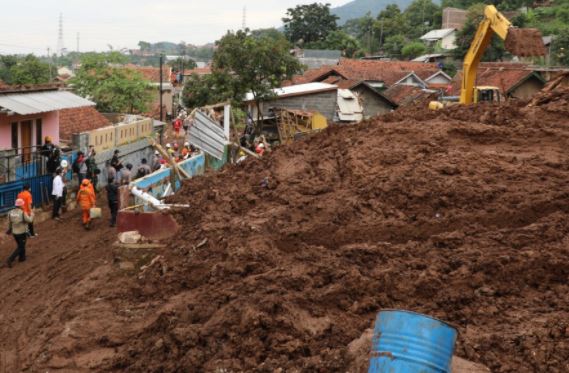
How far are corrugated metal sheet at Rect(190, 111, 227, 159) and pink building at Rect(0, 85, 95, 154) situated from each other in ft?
13.7

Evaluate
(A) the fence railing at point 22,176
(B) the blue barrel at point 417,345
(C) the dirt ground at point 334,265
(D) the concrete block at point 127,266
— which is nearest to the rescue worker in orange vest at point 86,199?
(C) the dirt ground at point 334,265

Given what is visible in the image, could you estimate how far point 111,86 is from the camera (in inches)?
1496

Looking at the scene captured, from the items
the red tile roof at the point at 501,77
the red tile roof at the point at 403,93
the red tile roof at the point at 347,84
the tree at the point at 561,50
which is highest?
the tree at the point at 561,50

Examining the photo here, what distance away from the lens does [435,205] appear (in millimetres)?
11164

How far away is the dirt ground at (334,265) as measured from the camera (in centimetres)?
762

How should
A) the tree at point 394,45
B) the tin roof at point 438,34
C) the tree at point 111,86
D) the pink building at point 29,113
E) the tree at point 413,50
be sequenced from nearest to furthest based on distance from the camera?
the pink building at point 29,113 → the tree at point 111,86 → the tree at point 413,50 → the tin roof at point 438,34 → the tree at point 394,45

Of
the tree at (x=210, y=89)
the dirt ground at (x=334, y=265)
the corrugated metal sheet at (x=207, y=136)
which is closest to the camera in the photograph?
the dirt ground at (x=334, y=265)

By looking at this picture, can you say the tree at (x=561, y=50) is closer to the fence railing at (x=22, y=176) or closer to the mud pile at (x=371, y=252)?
the mud pile at (x=371, y=252)

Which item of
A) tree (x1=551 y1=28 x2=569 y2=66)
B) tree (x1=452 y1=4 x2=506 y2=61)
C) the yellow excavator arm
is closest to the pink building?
the yellow excavator arm

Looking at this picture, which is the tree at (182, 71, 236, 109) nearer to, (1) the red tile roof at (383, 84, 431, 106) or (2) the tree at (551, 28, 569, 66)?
(1) the red tile roof at (383, 84, 431, 106)

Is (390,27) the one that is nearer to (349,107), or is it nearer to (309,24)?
(309,24)

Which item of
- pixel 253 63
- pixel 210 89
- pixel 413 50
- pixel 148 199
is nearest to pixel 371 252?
pixel 148 199

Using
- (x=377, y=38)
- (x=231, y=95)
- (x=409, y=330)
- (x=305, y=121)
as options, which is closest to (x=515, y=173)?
(x=409, y=330)

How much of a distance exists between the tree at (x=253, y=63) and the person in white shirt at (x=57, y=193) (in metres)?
15.8
